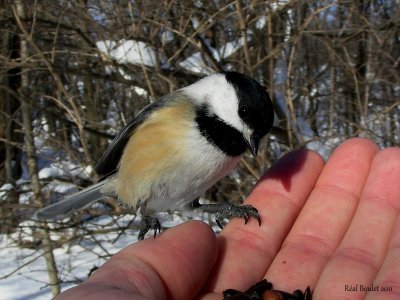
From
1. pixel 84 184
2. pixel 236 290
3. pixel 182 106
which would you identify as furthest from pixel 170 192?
pixel 84 184

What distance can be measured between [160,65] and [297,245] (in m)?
1.63

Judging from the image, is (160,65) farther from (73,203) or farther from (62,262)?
(62,262)

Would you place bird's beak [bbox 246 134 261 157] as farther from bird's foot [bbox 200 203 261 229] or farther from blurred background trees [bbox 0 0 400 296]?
blurred background trees [bbox 0 0 400 296]

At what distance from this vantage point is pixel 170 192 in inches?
64.4

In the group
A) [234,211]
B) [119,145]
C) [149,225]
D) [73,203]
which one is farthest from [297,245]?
[73,203]

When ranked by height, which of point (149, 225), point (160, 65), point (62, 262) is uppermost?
point (160, 65)

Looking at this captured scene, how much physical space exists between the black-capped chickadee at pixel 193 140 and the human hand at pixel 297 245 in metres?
0.13

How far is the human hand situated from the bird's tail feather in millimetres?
683

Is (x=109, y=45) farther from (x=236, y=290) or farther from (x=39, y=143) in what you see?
(x=236, y=290)

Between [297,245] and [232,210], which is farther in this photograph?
[232,210]

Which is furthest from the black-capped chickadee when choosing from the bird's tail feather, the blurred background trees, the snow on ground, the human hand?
the snow on ground

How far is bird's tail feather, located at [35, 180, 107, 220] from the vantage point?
1.96 metres

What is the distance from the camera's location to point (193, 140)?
4.97 ft

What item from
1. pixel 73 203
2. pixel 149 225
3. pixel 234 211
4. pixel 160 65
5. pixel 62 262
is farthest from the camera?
pixel 62 262
